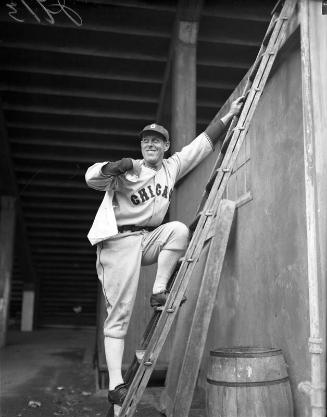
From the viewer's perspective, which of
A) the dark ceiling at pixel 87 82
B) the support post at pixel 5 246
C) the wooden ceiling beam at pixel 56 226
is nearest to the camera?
the dark ceiling at pixel 87 82

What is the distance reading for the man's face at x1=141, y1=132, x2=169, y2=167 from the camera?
10.9 ft

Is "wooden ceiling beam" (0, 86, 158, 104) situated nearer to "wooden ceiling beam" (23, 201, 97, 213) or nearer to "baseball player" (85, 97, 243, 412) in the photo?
"wooden ceiling beam" (23, 201, 97, 213)

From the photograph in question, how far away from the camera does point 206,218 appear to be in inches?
110

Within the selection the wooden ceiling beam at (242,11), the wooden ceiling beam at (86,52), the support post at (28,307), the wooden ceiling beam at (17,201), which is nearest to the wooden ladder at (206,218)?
the wooden ceiling beam at (242,11)

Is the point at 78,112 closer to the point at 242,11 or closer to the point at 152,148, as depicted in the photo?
the point at 242,11

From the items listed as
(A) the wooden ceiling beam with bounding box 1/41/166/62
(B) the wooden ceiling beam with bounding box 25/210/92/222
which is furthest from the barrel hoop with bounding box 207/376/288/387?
(B) the wooden ceiling beam with bounding box 25/210/92/222

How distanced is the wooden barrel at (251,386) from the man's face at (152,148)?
1.41m

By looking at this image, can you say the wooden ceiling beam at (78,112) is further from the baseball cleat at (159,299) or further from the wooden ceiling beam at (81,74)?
the baseball cleat at (159,299)

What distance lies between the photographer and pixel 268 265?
3.06 meters

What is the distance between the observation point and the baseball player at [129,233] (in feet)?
9.57

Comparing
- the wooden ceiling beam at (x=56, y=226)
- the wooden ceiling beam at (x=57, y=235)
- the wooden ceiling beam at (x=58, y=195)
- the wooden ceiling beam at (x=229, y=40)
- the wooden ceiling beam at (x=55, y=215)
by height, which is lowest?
the wooden ceiling beam at (x=57, y=235)

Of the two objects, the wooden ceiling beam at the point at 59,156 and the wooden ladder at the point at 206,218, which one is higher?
the wooden ceiling beam at the point at 59,156

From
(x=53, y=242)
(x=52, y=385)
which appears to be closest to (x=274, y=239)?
(x=52, y=385)

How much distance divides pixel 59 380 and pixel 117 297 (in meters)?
3.31
